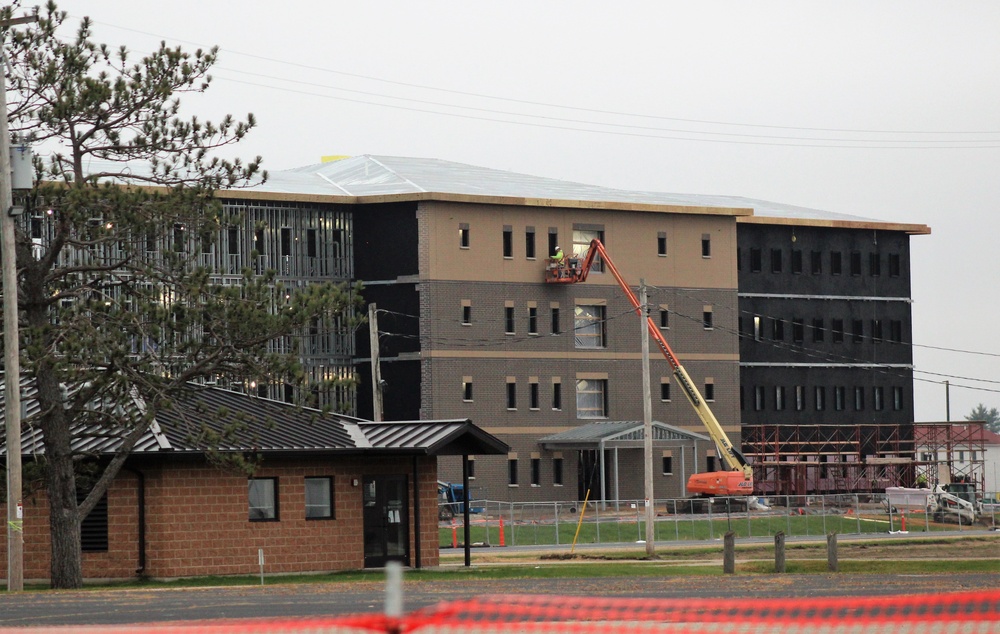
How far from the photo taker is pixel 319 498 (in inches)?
1437

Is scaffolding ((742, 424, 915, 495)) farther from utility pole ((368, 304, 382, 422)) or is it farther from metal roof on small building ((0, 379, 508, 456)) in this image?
metal roof on small building ((0, 379, 508, 456))

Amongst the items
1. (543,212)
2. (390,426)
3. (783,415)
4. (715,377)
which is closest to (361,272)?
(543,212)

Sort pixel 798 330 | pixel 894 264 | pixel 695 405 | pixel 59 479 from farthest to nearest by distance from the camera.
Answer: pixel 894 264, pixel 798 330, pixel 695 405, pixel 59 479

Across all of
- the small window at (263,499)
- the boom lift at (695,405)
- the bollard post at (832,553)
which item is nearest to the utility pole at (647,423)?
the bollard post at (832,553)

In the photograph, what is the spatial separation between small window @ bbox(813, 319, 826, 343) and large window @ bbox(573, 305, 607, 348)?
15.5m

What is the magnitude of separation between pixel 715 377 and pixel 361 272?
19.8 m

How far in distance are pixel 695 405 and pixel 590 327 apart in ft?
22.8

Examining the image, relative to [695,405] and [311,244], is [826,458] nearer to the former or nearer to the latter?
[695,405]

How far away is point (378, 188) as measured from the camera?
80938 mm

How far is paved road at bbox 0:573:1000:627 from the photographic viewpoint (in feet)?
71.7

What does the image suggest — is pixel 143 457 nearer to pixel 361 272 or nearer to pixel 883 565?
pixel 883 565

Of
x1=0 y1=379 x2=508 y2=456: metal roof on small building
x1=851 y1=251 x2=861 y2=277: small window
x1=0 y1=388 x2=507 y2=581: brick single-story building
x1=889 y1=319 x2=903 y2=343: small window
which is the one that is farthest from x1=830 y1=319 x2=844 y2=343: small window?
x1=0 y1=388 x2=507 y2=581: brick single-story building

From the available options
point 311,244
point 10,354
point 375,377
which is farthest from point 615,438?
point 10,354

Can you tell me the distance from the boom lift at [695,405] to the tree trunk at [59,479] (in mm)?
43000
